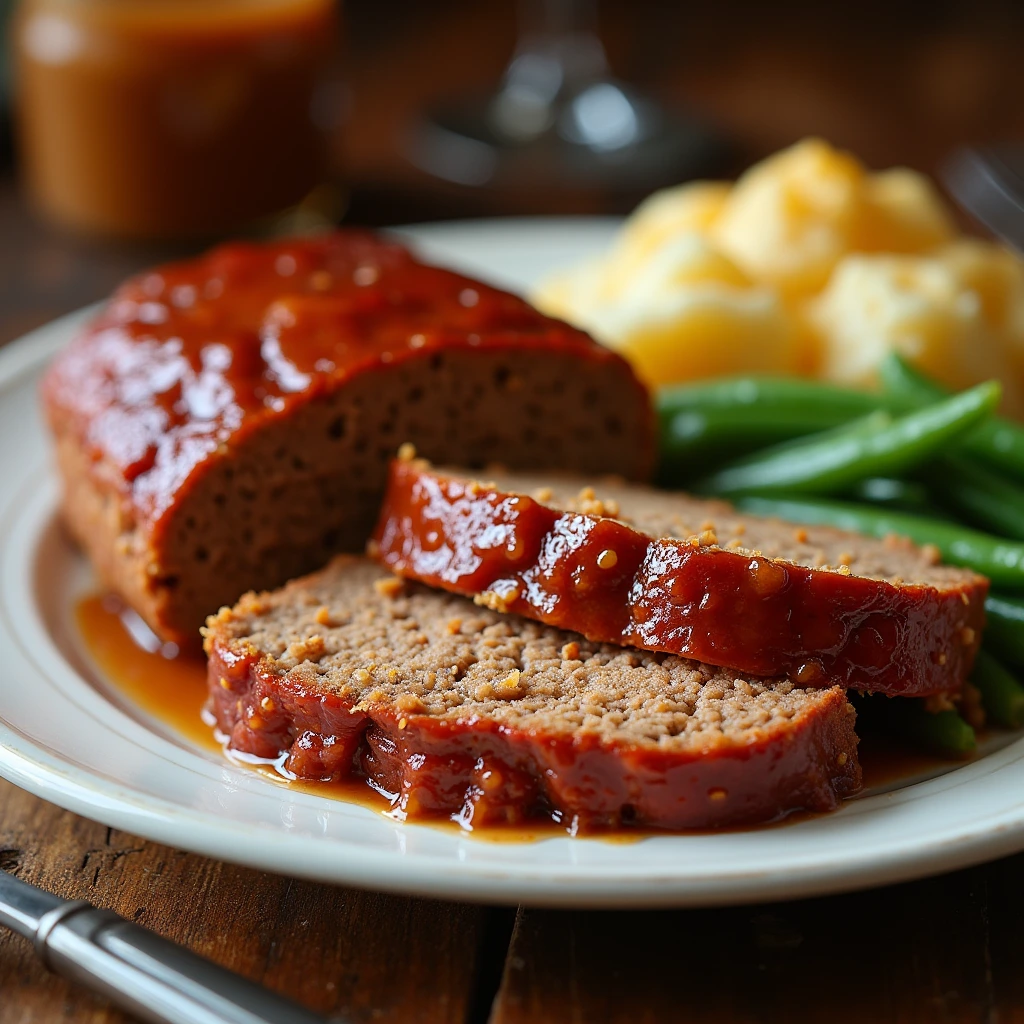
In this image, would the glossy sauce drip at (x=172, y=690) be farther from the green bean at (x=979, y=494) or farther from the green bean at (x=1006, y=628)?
the green bean at (x=979, y=494)

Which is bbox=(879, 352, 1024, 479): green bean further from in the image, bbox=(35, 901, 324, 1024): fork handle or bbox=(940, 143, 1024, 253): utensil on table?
bbox=(35, 901, 324, 1024): fork handle

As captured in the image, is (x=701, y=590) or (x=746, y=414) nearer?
(x=701, y=590)

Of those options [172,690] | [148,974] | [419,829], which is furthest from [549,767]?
[172,690]

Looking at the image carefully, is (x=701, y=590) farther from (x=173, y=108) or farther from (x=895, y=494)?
(x=173, y=108)

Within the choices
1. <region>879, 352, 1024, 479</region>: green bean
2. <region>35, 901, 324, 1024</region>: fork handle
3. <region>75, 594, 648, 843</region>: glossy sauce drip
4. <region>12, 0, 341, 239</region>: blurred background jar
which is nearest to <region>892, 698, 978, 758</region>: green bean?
<region>75, 594, 648, 843</region>: glossy sauce drip

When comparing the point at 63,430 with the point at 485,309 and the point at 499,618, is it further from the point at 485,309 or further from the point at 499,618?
the point at 499,618

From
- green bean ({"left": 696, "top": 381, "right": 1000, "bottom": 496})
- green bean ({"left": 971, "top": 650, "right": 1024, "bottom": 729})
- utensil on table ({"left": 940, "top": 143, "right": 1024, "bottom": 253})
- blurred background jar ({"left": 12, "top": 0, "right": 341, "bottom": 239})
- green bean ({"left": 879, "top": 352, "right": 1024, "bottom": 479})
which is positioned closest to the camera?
green bean ({"left": 971, "top": 650, "right": 1024, "bottom": 729})
